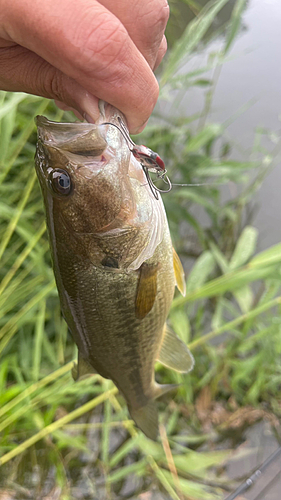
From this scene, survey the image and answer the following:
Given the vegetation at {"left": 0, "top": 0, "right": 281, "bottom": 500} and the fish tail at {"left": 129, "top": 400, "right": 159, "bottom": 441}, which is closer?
the fish tail at {"left": 129, "top": 400, "right": 159, "bottom": 441}

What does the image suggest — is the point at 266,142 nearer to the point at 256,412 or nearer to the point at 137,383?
the point at 256,412

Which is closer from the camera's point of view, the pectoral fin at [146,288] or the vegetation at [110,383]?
the pectoral fin at [146,288]

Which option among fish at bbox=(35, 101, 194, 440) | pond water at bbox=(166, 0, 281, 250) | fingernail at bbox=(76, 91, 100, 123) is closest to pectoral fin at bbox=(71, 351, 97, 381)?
fish at bbox=(35, 101, 194, 440)

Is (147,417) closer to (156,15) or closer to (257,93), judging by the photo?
(156,15)

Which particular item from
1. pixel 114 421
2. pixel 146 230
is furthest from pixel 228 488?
pixel 146 230

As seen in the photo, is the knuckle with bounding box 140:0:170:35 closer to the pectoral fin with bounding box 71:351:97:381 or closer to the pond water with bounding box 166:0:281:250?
the pectoral fin with bounding box 71:351:97:381

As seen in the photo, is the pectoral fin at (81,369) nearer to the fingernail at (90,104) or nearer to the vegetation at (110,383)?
the vegetation at (110,383)

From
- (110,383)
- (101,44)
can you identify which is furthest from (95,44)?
(110,383)

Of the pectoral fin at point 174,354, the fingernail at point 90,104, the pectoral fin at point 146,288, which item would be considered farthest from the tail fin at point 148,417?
the fingernail at point 90,104

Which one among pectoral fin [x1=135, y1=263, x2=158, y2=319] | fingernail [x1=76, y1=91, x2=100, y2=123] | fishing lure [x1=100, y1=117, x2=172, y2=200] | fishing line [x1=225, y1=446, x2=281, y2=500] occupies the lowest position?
fishing line [x1=225, y1=446, x2=281, y2=500]
